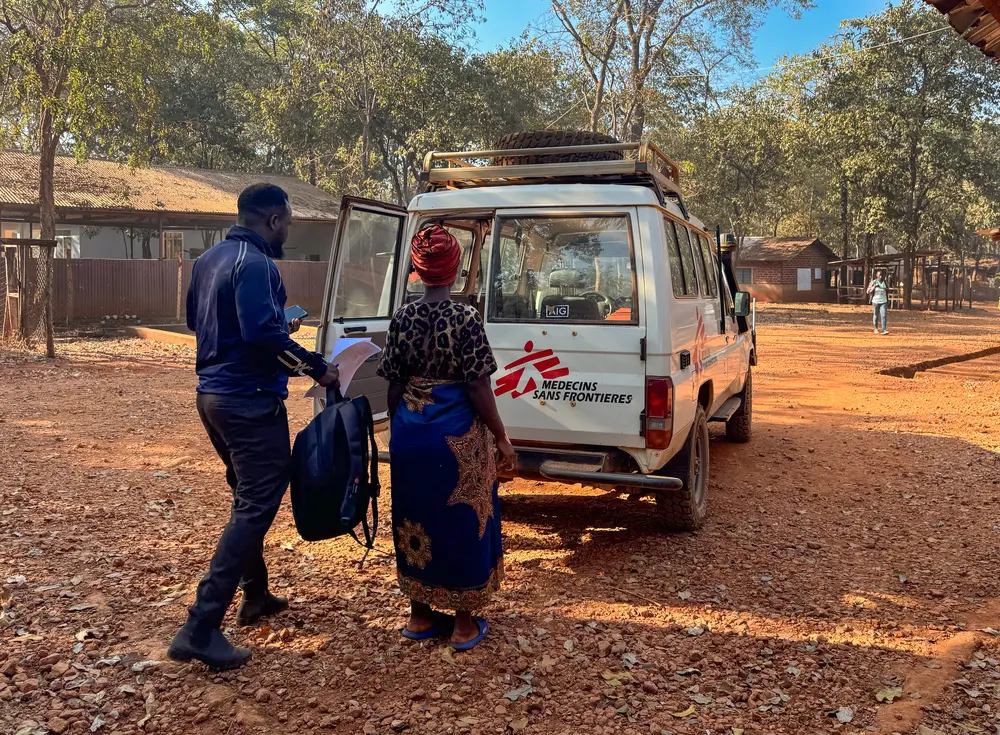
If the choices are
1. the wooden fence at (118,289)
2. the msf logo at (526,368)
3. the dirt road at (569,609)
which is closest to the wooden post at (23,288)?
the wooden fence at (118,289)

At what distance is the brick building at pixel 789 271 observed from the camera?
1585 inches

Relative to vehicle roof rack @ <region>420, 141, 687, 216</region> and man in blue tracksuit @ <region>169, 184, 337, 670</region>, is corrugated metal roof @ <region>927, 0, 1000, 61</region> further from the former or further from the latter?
man in blue tracksuit @ <region>169, 184, 337, 670</region>

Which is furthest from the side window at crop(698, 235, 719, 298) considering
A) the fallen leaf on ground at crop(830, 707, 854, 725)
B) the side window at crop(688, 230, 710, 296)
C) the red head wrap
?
the fallen leaf on ground at crop(830, 707, 854, 725)

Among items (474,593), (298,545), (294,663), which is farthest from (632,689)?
(298,545)

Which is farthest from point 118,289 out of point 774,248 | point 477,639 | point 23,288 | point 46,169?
point 774,248

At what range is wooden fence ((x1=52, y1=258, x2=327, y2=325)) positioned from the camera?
63.4 ft

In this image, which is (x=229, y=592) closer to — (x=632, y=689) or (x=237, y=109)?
(x=632, y=689)

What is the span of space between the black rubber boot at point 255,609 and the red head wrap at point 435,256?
68.0 inches

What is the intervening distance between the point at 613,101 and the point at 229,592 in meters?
23.3

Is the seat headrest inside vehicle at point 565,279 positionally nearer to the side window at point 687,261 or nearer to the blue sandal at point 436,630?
the side window at point 687,261

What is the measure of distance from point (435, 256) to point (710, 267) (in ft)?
12.4

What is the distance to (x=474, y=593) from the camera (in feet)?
11.6

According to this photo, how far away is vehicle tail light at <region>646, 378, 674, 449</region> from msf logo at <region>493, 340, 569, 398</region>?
1.67 feet

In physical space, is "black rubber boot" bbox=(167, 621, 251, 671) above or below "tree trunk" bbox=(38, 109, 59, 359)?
below
